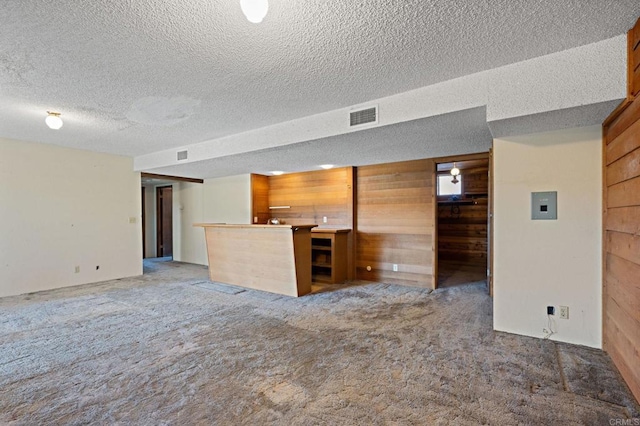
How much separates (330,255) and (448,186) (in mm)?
4496

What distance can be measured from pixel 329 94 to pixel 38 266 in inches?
213

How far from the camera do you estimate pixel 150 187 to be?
30.5ft

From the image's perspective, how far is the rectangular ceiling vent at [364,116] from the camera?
10.3 feet

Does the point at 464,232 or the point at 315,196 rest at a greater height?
the point at 315,196

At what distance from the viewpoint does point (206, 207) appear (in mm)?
7672

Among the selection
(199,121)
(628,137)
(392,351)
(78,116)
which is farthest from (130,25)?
(628,137)

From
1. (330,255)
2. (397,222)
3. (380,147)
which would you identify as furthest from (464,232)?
(380,147)

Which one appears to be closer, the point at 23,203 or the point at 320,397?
the point at 320,397

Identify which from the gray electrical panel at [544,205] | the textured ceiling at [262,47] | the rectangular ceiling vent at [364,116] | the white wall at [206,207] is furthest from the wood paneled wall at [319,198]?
the gray electrical panel at [544,205]

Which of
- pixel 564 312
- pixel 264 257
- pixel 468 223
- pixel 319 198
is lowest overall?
pixel 564 312

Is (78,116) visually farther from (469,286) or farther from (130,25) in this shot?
(469,286)

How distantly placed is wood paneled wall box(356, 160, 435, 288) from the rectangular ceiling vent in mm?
2218

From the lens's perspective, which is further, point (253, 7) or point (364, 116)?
point (364, 116)

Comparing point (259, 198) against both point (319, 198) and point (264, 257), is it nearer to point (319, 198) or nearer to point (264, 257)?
point (319, 198)
